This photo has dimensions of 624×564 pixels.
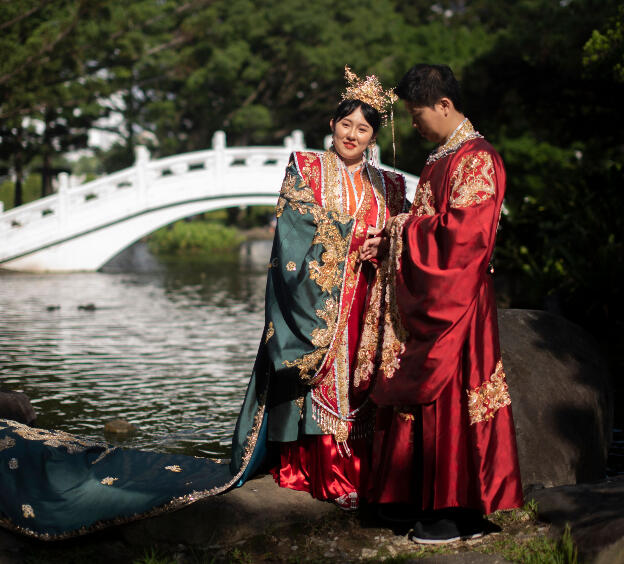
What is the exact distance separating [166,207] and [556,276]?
11.3m

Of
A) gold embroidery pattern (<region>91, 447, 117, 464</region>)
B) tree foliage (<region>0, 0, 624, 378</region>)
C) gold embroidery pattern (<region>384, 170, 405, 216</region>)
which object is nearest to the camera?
gold embroidery pattern (<region>91, 447, 117, 464</region>)

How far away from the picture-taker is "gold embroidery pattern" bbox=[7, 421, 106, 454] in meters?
4.00

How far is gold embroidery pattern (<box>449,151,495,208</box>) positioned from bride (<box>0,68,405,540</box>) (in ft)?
1.89

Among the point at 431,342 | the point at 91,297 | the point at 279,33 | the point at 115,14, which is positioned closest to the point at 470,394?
the point at 431,342

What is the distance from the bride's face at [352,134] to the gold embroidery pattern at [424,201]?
478mm

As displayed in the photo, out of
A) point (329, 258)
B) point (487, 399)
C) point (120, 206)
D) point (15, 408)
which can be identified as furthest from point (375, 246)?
point (120, 206)

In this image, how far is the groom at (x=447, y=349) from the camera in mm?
3314

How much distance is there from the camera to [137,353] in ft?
29.8

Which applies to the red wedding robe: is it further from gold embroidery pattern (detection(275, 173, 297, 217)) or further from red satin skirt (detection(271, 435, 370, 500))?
gold embroidery pattern (detection(275, 173, 297, 217))

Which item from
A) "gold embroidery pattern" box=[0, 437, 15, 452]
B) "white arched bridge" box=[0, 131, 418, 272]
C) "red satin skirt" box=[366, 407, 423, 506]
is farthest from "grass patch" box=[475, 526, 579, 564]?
"white arched bridge" box=[0, 131, 418, 272]

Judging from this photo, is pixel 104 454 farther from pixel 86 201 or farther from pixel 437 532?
pixel 86 201

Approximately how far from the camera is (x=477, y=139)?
348 centimetres

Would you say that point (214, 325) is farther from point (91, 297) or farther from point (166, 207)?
point (166, 207)

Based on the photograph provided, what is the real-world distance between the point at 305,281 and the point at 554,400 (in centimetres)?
156
